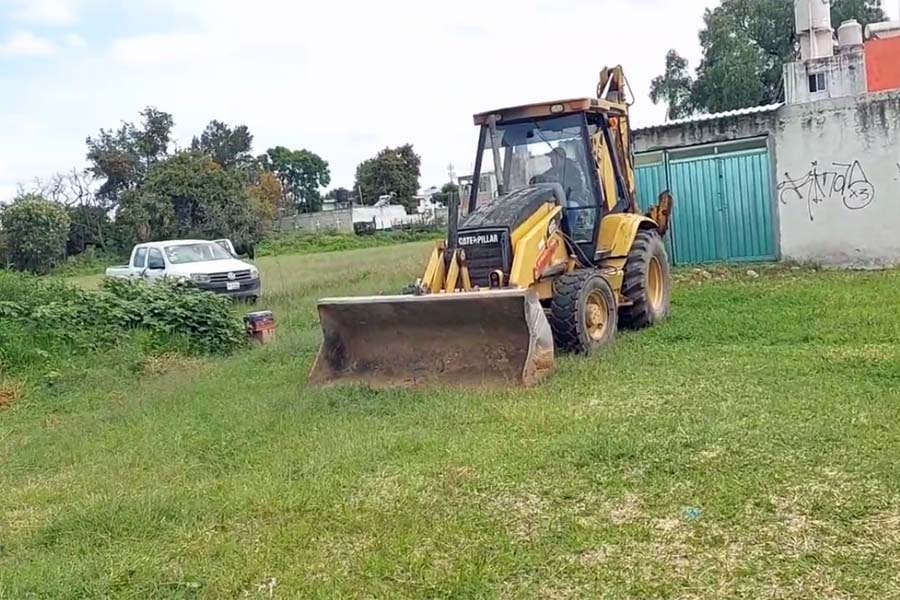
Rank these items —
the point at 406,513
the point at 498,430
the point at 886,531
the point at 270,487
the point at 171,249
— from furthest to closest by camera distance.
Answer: the point at 171,249, the point at 498,430, the point at 270,487, the point at 406,513, the point at 886,531

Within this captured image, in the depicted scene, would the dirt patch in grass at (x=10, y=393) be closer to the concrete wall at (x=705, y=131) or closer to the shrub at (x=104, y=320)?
the shrub at (x=104, y=320)

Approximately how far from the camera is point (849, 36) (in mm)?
22375

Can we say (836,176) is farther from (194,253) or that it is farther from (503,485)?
(194,253)

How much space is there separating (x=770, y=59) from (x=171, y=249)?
2809cm

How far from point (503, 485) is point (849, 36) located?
70.1 ft

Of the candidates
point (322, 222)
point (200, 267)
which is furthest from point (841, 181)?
point (322, 222)

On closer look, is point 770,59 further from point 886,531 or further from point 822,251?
point 886,531

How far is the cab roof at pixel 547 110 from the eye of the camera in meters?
9.08

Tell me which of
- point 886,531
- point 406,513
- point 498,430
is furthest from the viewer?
point 498,430

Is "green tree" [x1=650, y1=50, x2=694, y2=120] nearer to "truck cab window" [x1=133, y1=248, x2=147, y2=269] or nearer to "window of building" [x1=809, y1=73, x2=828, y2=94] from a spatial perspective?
"window of building" [x1=809, y1=73, x2=828, y2=94]

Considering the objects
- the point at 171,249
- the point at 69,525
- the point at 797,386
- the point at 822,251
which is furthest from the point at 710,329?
the point at 171,249

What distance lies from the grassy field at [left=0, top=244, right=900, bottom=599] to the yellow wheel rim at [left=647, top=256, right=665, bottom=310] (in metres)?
1.71

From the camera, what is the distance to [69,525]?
16.5 ft

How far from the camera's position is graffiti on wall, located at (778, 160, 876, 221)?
13039mm
